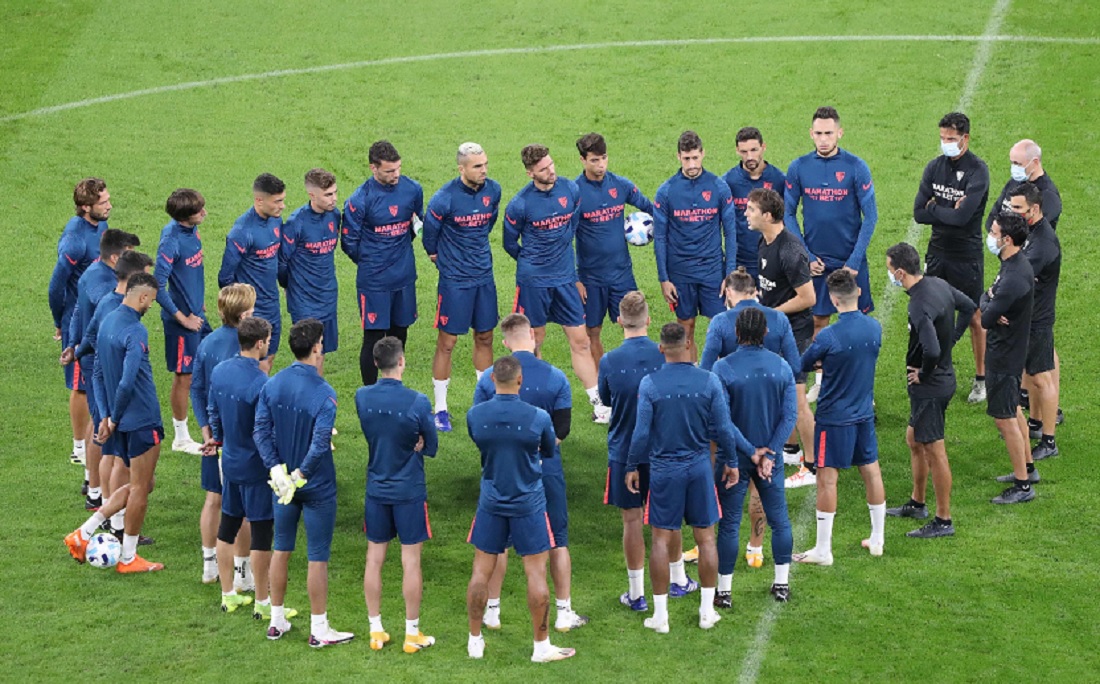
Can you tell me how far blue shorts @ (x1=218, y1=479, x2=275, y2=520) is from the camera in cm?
1002

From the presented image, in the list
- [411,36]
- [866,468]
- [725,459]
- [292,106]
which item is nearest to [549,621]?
[725,459]

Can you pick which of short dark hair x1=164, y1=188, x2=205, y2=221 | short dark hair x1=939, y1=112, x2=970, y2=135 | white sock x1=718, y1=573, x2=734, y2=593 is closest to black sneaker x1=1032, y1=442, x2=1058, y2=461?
short dark hair x1=939, y1=112, x2=970, y2=135

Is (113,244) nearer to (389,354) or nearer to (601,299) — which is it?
(389,354)

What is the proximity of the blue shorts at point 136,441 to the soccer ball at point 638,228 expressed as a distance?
185 inches

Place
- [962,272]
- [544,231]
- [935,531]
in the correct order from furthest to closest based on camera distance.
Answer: [962,272] < [544,231] < [935,531]

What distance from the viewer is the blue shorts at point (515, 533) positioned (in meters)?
9.59

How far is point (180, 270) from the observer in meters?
12.5

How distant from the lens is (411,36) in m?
22.4

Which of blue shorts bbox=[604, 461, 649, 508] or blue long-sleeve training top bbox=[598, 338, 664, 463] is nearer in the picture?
blue long-sleeve training top bbox=[598, 338, 664, 463]

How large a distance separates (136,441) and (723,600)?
4.29 metres

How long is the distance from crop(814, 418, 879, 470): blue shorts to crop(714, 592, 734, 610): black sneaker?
48.9 inches

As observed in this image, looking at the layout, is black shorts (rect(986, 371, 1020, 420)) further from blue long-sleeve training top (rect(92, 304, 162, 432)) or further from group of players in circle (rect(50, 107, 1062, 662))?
blue long-sleeve training top (rect(92, 304, 162, 432))

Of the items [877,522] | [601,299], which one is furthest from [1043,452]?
[601,299]

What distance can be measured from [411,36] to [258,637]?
1386 cm
